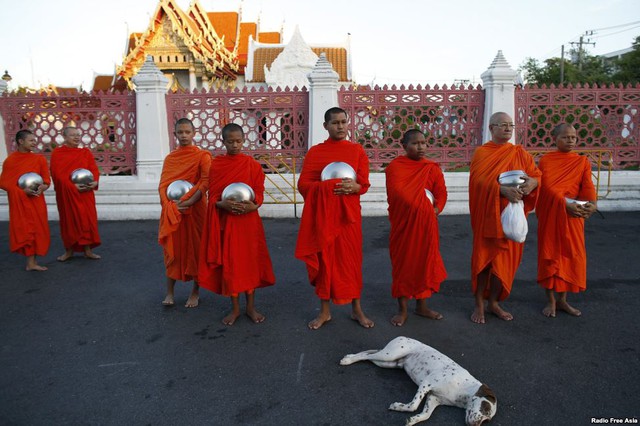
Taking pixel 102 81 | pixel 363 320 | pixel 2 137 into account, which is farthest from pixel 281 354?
pixel 102 81

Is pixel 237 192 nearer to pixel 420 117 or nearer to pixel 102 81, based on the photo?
pixel 420 117

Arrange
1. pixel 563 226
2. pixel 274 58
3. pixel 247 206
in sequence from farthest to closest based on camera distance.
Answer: pixel 274 58
pixel 563 226
pixel 247 206

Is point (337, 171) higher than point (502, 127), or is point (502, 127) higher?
point (502, 127)

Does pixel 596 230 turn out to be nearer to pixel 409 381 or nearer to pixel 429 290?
Answer: pixel 429 290

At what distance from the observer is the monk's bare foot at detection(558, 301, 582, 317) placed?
3785mm

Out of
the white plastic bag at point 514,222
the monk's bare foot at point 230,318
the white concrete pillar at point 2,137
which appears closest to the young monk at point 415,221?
the white plastic bag at point 514,222

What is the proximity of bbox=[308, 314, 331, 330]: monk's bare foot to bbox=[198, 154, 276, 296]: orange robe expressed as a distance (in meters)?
0.55

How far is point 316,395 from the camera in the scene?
2.68m

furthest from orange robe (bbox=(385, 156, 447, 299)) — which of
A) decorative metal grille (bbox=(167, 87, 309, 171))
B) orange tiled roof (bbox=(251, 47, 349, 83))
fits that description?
orange tiled roof (bbox=(251, 47, 349, 83))

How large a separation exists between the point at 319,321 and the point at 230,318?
75cm

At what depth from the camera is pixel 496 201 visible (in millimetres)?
3516

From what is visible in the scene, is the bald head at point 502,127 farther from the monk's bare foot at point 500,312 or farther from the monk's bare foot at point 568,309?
the monk's bare foot at point 568,309

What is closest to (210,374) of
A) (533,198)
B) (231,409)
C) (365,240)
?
(231,409)

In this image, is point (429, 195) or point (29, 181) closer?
point (429, 195)
